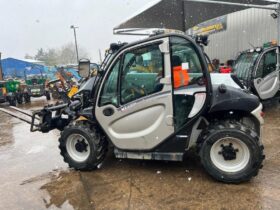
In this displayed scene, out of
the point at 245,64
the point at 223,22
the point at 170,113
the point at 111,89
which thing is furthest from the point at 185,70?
the point at 223,22

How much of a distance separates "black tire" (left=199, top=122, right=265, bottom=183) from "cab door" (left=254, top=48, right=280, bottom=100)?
5015mm

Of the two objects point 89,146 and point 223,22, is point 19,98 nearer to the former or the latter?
point 223,22

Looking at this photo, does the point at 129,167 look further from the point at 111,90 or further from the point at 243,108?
Answer: the point at 243,108

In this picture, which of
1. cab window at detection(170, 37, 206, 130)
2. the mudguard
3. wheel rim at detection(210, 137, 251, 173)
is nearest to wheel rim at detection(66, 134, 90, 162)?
cab window at detection(170, 37, 206, 130)

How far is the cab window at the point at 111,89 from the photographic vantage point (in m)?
4.46

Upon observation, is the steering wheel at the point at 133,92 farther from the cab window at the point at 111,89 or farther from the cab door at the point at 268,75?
the cab door at the point at 268,75

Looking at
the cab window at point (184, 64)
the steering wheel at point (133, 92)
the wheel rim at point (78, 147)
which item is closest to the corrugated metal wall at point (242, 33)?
the cab window at point (184, 64)

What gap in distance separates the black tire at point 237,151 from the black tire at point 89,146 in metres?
1.56

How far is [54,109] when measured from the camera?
5508mm

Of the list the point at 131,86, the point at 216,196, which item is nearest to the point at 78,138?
the point at 131,86

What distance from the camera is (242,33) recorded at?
13719 millimetres

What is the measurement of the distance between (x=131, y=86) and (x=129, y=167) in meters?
1.41

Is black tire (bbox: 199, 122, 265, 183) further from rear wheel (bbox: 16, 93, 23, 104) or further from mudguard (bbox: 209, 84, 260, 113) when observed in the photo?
rear wheel (bbox: 16, 93, 23, 104)

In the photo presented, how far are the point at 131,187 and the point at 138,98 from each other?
4.07 feet
